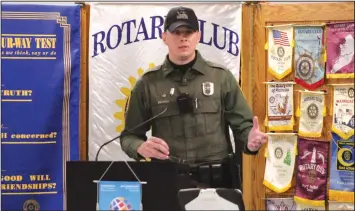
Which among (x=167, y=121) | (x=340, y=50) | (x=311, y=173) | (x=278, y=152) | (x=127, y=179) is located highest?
(x=340, y=50)

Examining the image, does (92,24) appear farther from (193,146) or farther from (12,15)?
(193,146)

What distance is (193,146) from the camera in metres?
1.59

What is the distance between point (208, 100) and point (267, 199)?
1.10 meters

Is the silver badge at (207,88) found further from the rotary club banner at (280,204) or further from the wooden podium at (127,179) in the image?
the rotary club banner at (280,204)

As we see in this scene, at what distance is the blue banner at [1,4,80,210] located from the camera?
235 cm

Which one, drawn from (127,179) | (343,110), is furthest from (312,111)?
(127,179)

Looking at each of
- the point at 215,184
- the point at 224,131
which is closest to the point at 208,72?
the point at 224,131

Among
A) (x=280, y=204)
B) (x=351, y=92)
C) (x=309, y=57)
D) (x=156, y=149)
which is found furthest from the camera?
(x=280, y=204)

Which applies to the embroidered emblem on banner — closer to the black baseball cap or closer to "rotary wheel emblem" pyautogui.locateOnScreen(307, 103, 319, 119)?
"rotary wheel emblem" pyautogui.locateOnScreen(307, 103, 319, 119)

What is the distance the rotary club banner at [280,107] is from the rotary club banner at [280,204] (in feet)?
1.35

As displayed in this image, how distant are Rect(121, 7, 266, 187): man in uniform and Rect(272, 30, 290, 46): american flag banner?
0.83 m

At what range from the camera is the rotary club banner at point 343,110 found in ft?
7.38

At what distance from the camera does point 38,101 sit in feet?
7.77

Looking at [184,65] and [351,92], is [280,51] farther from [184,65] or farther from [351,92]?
[184,65]
